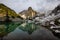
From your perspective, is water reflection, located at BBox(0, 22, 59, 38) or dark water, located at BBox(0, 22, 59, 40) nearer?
dark water, located at BBox(0, 22, 59, 40)

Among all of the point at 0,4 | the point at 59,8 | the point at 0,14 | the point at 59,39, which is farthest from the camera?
the point at 0,4

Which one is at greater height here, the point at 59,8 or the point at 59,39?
the point at 59,8

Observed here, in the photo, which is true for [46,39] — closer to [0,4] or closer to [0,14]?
[0,14]

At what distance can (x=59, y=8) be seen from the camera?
50.1 meters

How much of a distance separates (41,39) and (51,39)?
1517 mm

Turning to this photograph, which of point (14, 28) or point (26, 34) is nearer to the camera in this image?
point (26, 34)

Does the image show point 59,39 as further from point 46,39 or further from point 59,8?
point 59,8

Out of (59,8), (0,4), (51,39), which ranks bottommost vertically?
(51,39)

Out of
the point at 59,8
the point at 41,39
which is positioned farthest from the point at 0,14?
the point at 41,39

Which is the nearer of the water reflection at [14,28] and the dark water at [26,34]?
the dark water at [26,34]

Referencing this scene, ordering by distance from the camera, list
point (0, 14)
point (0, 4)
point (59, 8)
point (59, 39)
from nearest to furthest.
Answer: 1. point (59, 39)
2. point (59, 8)
3. point (0, 14)
4. point (0, 4)

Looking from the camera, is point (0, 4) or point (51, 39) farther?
point (0, 4)

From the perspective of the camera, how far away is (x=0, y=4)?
158 metres

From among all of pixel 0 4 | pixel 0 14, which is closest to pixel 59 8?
pixel 0 14
